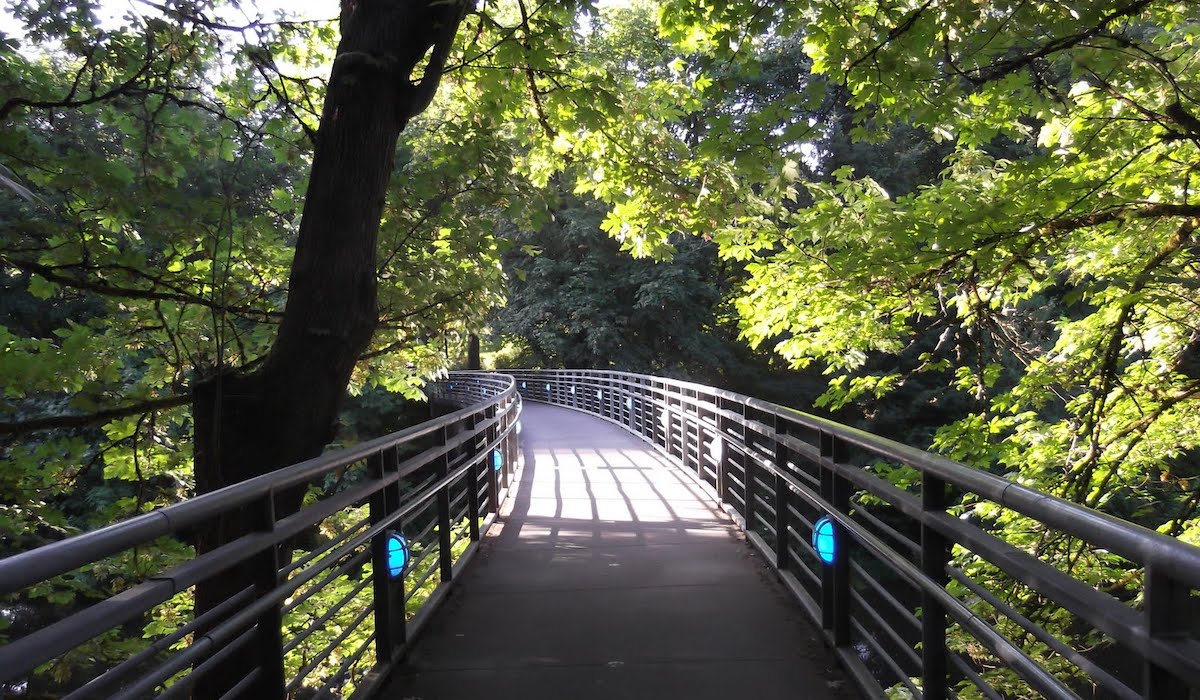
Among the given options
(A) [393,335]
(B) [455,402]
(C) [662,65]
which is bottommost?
(B) [455,402]

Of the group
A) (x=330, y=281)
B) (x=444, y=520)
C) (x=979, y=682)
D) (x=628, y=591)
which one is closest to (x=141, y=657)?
(x=979, y=682)

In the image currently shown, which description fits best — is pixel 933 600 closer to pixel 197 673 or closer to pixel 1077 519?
pixel 1077 519

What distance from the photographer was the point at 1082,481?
18.7 ft

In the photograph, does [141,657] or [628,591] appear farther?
[628,591]

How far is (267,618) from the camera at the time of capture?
2576mm

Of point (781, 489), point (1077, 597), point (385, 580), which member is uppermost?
point (1077, 597)

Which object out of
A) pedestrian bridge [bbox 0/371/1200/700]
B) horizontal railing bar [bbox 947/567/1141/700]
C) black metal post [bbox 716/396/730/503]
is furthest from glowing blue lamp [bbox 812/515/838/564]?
black metal post [bbox 716/396/730/503]

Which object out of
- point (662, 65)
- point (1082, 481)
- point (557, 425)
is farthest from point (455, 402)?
point (1082, 481)

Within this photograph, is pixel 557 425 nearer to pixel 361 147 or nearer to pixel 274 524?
pixel 361 147

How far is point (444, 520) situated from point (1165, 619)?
4.03 m

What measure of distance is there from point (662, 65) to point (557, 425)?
13.1 meters

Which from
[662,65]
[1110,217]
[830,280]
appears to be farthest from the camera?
[662,65]

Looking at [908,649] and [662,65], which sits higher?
[662,65]

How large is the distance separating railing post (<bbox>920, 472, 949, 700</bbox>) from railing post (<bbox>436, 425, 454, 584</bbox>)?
9.66 ft
